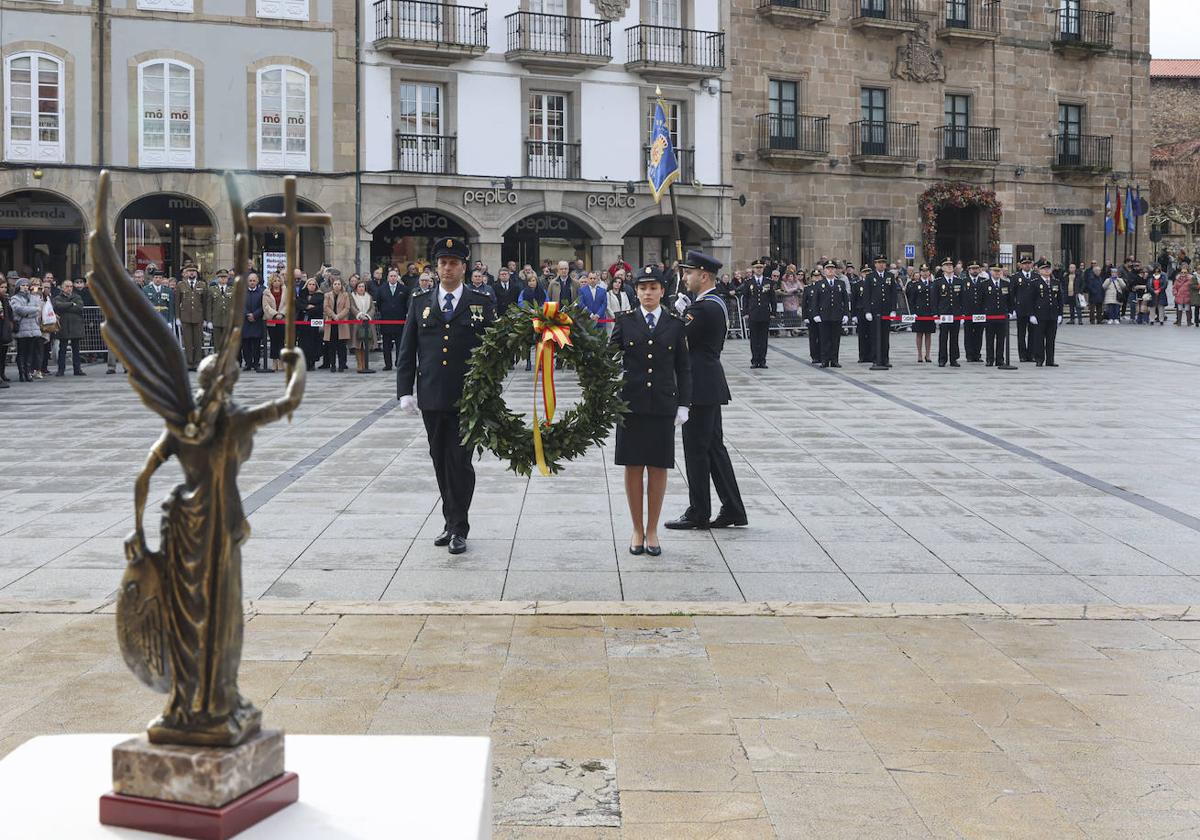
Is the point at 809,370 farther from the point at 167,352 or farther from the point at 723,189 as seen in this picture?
the point at 167,352

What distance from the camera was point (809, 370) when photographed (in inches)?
922

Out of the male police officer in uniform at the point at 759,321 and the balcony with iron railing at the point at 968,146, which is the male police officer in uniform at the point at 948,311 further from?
the balcony with iron railing at the point at 968,146

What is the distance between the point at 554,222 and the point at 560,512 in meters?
25.8

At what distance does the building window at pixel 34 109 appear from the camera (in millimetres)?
28484

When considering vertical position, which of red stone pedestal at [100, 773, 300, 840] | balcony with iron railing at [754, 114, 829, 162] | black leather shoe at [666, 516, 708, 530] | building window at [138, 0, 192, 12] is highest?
building window at [138, 0, 192, 12]

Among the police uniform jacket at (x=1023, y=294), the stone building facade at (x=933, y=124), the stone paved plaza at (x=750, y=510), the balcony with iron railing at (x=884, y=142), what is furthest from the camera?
the balcony with iron railing at (x=884, y=142)

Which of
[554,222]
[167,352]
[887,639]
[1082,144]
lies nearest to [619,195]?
[554,222]

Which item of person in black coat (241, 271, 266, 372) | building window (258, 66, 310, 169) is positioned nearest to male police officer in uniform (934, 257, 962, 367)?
person in black coat (241, 271, 266, 372)

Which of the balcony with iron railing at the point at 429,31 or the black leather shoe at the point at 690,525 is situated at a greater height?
the balcony with iron railing at the point at 429,31

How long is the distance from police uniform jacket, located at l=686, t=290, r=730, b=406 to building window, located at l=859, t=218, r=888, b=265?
102 feet

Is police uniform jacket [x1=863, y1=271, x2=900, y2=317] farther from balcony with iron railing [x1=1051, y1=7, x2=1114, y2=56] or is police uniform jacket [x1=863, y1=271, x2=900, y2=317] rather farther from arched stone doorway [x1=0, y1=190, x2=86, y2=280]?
balcony with iron railing [x1=1051, y1=7, x2=1114, y2=56]

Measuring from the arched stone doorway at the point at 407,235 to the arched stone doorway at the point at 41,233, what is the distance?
22.2ft

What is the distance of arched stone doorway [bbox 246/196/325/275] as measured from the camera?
28.5 metres

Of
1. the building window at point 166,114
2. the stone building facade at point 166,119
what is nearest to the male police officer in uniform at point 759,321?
the stone building facade at point 166,119
